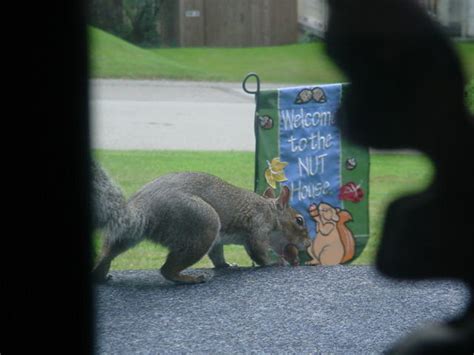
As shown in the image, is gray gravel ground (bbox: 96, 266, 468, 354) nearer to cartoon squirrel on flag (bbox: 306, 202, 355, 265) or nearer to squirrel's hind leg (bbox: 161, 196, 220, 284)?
squirrel's hind leg (bbox: 161, 196, 220, 284)

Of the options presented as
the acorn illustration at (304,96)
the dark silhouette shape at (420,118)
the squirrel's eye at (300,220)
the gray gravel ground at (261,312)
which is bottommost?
the gray gravel ground at (261,312)

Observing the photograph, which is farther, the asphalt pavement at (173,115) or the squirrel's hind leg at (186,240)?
the asphalt pavement at (173,115)

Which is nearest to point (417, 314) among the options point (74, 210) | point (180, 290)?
point (180, 290)

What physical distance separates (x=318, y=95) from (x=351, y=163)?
1.07 feet

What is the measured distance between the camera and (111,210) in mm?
3172

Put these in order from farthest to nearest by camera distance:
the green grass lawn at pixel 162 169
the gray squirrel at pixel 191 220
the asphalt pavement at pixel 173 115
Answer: the asphalt pavement at pixel 173 115
the green grass lawn at pixel 162 169
the gray squirrel at pixel 191 220

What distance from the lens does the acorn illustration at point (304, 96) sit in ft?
12.0

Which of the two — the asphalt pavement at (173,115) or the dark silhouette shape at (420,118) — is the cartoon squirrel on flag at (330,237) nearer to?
the asphalt pavement at (173,115)

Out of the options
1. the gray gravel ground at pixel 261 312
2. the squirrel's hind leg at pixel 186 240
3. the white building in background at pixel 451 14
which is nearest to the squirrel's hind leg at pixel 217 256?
the gray gravel ground at pixel 261 312

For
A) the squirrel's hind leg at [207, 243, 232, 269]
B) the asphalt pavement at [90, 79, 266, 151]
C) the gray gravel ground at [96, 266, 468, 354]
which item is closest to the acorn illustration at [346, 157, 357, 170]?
the gray gravel ground at [96, 266, 468, 354]

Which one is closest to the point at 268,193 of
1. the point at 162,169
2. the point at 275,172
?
the point at 275,172

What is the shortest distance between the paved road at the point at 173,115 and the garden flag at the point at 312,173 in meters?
3.33

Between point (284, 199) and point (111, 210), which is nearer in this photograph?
point (111, 210)

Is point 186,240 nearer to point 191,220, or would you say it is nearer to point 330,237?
point 191,220
